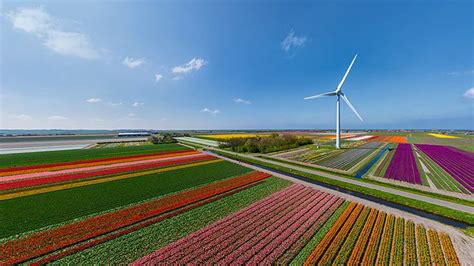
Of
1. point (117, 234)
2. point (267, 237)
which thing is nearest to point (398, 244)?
point (267, 237)

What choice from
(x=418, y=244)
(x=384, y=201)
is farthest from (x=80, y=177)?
(x=384, y=201)

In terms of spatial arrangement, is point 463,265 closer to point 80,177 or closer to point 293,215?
point 293,215

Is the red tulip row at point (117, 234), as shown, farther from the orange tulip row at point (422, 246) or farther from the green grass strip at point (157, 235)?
the orange tulip row at point (422, 246)

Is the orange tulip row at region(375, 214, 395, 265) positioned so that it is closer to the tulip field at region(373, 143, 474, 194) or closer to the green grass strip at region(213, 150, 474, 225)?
the green grass strip at region(213, 150, 474, 225)

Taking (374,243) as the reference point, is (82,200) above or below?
above

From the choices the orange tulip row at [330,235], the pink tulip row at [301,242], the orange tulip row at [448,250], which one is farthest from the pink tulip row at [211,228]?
the orange tulip row at [448,250]

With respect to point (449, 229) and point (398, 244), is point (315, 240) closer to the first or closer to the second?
point (398, 244)
